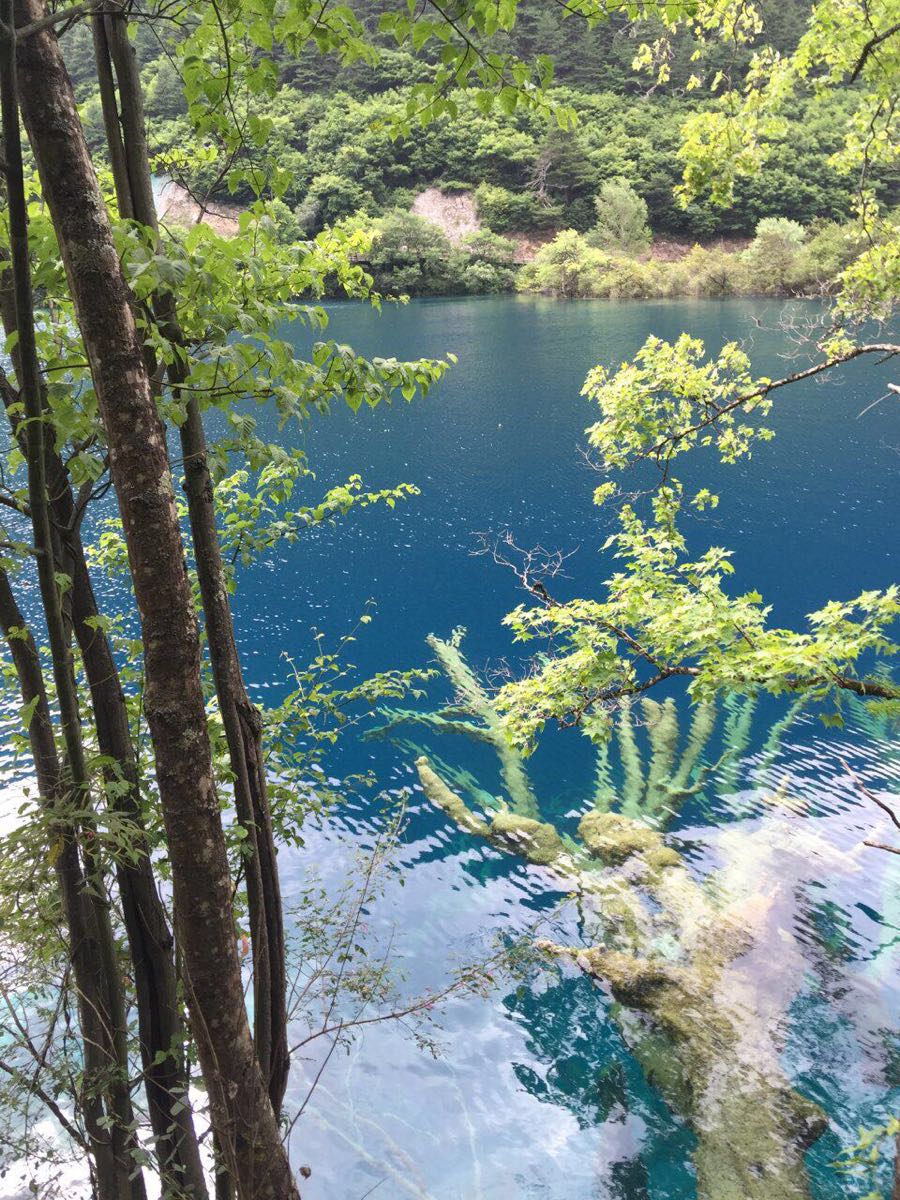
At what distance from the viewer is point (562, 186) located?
58.8 metres

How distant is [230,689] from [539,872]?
6220 millimetres

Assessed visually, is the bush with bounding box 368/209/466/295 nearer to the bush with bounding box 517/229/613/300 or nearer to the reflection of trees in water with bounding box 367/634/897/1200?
the bush with bounding box 517/229/613/300

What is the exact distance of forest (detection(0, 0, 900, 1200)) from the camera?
7.47ft

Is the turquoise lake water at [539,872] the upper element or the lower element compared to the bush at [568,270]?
lower

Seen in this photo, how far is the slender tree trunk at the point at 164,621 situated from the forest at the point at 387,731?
10 millimetres

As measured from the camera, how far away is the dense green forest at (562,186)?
1810 inches

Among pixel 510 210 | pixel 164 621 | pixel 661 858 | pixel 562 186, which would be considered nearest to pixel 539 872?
pixel 661 858

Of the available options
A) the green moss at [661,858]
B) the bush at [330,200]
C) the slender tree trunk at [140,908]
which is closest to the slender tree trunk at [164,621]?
the slender tree trunk at [140,908]

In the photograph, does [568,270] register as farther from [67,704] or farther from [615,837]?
[67,704]

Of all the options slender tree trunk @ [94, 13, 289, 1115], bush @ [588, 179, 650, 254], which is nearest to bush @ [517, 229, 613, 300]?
bush @ [588, 179, 650, 254]

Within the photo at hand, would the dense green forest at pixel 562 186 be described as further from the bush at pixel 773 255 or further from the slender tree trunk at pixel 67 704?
the slender tree trunk at pixel 67 704

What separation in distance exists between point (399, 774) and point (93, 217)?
8.57 metres

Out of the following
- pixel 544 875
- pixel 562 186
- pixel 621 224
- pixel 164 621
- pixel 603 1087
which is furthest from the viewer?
pixel 562 186

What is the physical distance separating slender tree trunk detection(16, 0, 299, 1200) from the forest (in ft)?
0.03
